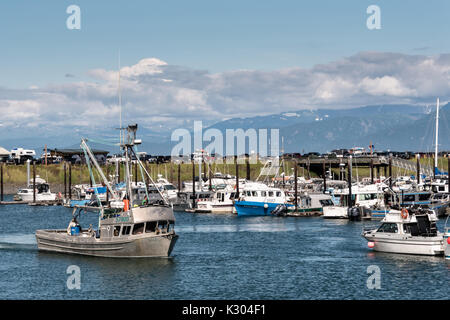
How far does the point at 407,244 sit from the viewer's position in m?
53.0

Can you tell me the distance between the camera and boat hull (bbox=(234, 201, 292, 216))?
3770 inches

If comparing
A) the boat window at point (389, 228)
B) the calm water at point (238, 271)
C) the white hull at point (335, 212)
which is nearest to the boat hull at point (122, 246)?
the calm water at point (238, 271)

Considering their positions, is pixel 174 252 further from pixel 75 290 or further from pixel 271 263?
pixel 75 290

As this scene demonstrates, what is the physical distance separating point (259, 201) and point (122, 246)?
45583 mm

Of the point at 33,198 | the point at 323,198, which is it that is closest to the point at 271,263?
the point at 323,198

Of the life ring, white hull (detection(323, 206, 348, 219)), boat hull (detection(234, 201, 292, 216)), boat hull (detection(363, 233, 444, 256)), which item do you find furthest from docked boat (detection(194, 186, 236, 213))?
the life ring

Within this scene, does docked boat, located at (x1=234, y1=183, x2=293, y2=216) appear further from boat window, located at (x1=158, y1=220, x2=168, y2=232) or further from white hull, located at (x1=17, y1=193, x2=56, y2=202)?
white hull, located at (x1=17, y1=193, x2=56, y2=202)

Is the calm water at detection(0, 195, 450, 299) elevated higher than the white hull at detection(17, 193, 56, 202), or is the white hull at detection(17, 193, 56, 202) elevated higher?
the white hull at detection(17, 193, 56, 202)

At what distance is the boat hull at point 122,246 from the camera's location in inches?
2046

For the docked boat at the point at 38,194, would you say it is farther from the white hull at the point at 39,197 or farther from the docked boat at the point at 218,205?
the docked boat at the point at 218,205

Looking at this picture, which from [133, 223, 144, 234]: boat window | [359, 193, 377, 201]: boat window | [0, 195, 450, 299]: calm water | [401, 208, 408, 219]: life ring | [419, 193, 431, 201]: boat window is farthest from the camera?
[359, 193, 377, 201]: boat window

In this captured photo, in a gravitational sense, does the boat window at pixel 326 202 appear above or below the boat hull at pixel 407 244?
above

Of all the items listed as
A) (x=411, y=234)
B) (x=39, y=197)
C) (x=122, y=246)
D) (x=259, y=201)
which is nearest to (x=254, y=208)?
(x=259, y=201)
